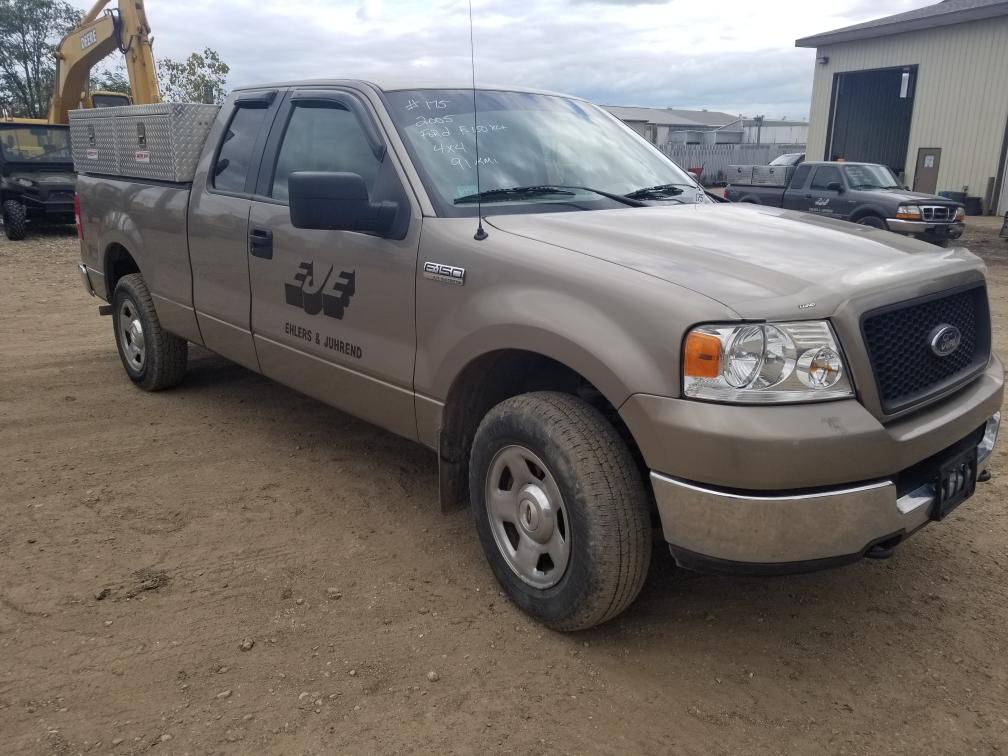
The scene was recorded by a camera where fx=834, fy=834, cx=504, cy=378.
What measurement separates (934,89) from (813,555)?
76.1 feet

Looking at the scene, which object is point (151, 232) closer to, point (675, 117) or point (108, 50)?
point (108, 50)

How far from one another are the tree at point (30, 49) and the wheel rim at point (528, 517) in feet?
142

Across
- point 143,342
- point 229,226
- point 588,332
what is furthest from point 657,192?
point 143,342

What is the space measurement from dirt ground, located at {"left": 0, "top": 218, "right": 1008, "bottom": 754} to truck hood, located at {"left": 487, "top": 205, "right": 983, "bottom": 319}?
123cm

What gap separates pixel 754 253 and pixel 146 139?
3.79 metres

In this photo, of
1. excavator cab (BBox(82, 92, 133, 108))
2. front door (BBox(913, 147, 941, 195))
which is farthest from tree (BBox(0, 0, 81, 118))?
front door (BBox(913, 147, 941, 195))

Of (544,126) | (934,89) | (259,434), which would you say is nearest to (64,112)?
(259,434)

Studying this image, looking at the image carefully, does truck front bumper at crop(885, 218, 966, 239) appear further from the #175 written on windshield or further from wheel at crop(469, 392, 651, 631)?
wheel at crop(469, 392, 651, 631)

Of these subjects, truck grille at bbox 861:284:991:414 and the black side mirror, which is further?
the black side mirror

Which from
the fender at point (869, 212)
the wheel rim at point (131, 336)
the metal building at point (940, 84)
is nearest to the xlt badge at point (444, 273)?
the wheel rim at point (131, 336)

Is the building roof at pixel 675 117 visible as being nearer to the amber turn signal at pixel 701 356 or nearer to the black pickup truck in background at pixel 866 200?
the black pickup truck in background at pixel 866 200

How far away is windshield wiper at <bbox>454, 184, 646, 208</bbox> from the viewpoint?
329 cm

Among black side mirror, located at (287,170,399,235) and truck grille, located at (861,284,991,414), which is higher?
black side mirror, located at (287,170,399,235)

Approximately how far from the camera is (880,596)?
319cm
